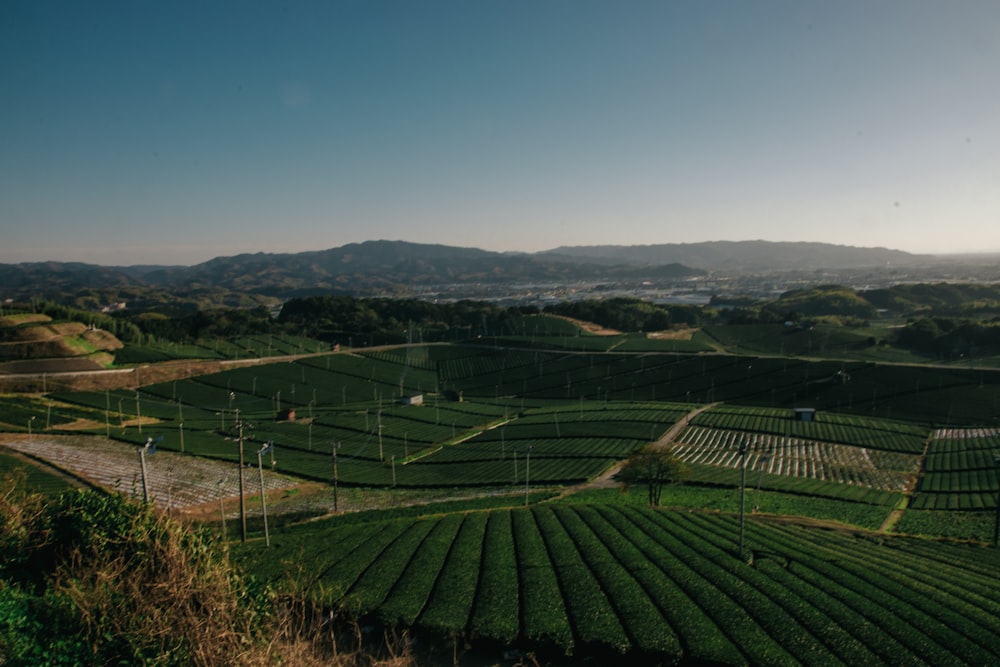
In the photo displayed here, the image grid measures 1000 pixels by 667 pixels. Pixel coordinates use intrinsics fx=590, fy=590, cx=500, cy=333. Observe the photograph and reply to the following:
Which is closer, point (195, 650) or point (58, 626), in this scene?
point (195, 650)

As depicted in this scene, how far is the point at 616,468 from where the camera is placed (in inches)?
1885

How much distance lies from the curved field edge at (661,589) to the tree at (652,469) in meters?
9.98

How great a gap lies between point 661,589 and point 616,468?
1195 inches

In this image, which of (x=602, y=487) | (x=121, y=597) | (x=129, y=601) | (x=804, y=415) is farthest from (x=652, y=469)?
(x=804, y=415)

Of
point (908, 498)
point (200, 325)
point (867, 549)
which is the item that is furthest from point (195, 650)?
point (200, 325)

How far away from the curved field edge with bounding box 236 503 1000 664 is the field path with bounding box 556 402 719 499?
1566 centimetres

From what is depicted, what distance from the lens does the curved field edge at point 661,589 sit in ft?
49.4

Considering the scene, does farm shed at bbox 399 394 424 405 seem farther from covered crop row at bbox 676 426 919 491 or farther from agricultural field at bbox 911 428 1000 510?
agricultural field at bbox 911 428 1000 510

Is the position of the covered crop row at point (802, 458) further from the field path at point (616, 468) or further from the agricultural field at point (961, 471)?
the agricultural field at point (961, 471)

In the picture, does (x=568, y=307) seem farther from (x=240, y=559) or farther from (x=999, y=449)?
(x=240, y=559)

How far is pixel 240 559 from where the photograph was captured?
2198 centimetres

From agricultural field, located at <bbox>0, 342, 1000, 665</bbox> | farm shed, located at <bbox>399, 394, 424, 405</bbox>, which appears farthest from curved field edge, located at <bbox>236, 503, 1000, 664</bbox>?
farm shed, located at <bbox>399, 394, 424, 405</bbox>

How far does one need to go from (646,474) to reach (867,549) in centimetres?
1450

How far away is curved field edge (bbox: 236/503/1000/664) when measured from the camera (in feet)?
49.4
